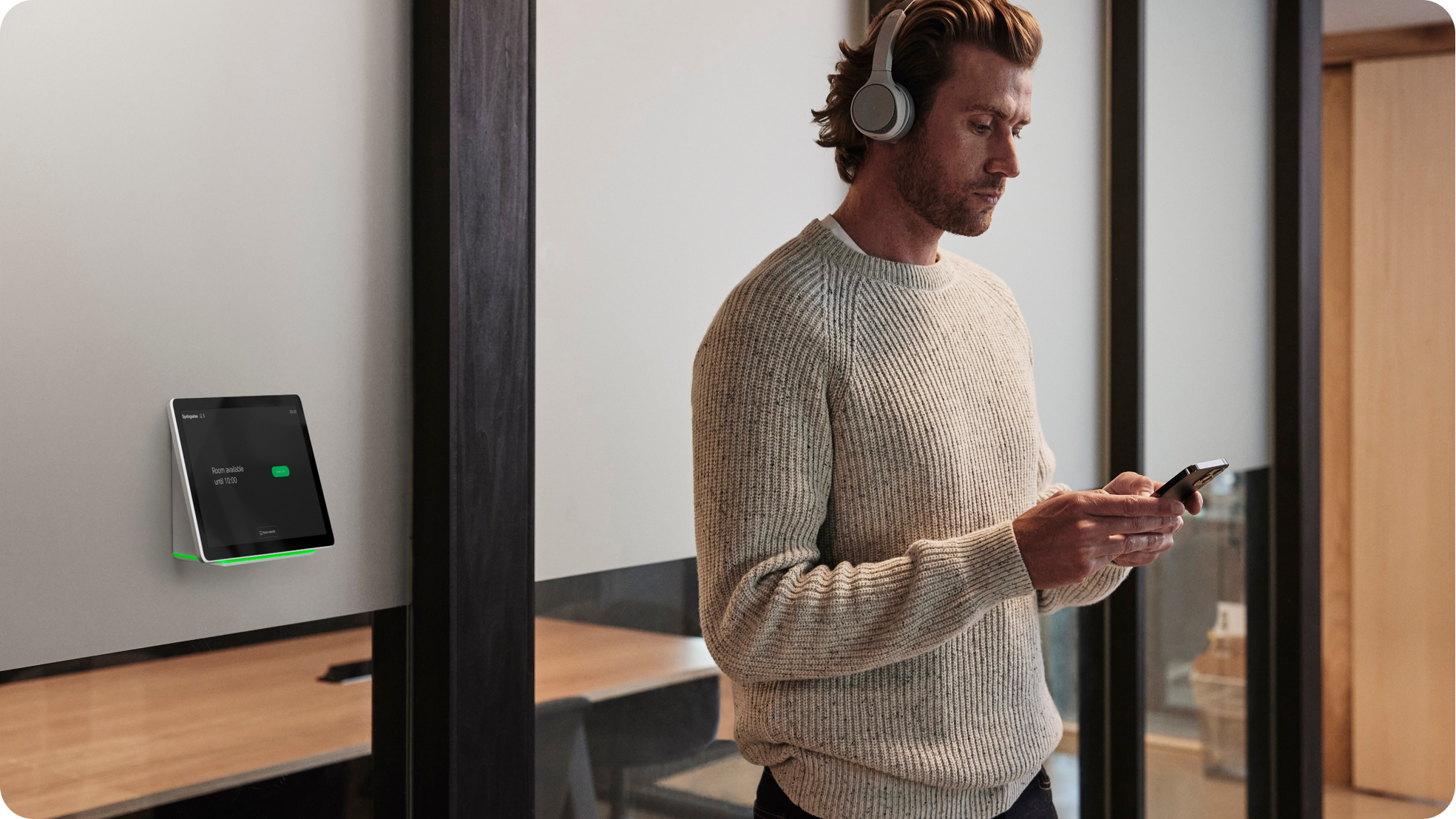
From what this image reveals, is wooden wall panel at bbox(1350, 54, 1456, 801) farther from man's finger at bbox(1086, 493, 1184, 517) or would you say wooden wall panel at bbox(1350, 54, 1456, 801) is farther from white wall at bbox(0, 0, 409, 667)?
white wall at bbox(0, 0, 409, 667)

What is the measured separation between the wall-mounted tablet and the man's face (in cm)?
65

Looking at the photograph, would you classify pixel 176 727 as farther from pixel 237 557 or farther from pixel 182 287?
pixel 182 287

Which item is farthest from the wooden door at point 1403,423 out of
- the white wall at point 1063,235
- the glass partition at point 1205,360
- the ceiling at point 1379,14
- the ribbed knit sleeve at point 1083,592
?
the ribbed knit sleeve at point 1083,592

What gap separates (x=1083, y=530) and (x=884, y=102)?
1.57ft

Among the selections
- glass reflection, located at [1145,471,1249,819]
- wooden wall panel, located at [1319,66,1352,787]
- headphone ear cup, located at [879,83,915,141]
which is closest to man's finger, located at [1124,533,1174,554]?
headphone ear cup, located at [879,83,915,141]

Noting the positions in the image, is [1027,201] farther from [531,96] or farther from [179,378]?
[179,378]

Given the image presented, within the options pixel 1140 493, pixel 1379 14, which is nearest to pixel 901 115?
pixel 1140 493

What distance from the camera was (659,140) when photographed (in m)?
1.34

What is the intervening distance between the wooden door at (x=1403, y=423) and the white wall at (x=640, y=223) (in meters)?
3.10

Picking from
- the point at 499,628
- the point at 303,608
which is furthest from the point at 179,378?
the point at 499,628

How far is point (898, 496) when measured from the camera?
110 centimetres

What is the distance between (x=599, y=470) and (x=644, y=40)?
510mm

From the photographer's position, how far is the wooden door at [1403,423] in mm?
3738

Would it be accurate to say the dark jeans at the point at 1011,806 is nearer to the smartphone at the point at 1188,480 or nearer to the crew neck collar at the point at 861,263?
the smartphone at the point at 1188,480
